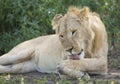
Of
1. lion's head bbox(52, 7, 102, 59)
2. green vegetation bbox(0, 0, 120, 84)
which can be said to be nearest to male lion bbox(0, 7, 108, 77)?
lion's head bbox(52, 7, 102, 59)

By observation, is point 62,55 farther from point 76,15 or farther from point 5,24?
point 5,24

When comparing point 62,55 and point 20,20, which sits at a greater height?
point 20,20

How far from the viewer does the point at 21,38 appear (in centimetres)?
821

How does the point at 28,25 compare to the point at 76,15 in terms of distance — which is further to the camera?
the point at 28,25

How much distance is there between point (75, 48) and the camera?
19.0 ft

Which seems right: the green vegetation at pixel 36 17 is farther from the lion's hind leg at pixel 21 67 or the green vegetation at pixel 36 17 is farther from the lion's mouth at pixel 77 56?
the lion's mouth at pixel 77 56

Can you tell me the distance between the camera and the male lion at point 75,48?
19.4 ft

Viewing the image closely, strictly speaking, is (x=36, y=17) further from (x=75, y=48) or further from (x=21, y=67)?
(x=75, y=48)

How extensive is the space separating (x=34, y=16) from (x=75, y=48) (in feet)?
8.76

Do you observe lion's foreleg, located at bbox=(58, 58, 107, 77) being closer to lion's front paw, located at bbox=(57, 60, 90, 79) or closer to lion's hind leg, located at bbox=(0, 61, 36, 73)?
lion's front paw, located at bbox=(57, 60, 90, 79)

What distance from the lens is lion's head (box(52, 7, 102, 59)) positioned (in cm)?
584

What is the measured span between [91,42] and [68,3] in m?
2.59

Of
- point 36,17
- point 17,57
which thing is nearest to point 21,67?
point 17,57

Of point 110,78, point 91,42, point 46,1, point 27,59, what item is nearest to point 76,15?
point 91,42
